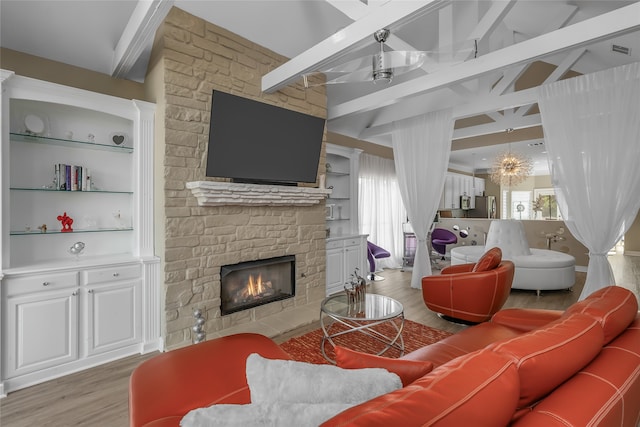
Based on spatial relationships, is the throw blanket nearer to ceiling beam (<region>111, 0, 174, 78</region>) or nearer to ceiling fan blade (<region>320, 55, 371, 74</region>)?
ceiling fan blade (<region>320, 55, 371, 74</region>)

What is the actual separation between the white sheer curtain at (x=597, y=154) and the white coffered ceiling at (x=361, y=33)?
55cm

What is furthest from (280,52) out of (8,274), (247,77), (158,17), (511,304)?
(511,304)

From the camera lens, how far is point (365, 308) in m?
2.82

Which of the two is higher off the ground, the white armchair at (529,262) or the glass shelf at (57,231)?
the glass shelf at (57,231)

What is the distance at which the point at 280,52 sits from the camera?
364 cm

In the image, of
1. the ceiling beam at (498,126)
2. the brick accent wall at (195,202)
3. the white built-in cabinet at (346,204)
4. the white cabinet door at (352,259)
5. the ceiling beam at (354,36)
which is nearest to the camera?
the ceiling beam at (354,36)

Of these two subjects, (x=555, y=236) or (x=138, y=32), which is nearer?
(x=138, y=32)

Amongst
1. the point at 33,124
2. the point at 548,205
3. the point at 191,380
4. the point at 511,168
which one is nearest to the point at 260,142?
the point at 33,124

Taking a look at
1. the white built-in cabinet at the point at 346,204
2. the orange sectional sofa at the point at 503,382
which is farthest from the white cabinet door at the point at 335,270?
the orange sectional sofa at the point at 503,382

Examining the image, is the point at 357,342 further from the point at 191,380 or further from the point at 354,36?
the point at 354,36

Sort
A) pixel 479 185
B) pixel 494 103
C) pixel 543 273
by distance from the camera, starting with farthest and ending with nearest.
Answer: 1. pixel 479 185
2. pixel 543 273
3. pixel 494 103

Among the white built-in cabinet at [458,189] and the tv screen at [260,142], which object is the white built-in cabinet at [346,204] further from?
the white built-in cabinet at [458,189]

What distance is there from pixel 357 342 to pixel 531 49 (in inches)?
117

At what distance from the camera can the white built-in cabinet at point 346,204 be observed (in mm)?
4926
